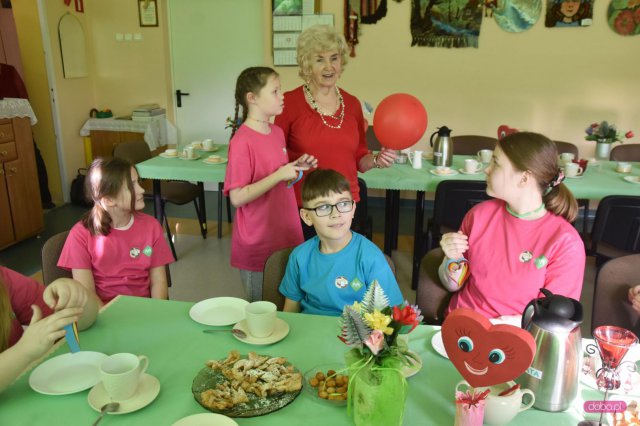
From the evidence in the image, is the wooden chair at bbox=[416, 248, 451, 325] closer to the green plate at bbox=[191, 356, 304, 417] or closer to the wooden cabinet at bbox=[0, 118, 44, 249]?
the green plate at bbox=[191, 356, 304, 417]

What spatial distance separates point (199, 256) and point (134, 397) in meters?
2.83

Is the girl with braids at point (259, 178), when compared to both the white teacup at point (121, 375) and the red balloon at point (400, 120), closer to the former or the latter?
the red balloon at point (400, 120)

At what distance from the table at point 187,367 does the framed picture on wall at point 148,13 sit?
14.5 ft

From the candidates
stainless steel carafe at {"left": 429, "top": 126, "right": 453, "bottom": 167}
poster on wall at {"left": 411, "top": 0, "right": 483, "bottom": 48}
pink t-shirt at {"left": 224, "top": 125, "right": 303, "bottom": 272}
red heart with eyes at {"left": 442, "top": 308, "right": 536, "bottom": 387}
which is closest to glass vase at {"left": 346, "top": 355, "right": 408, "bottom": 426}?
red heart with eyes at {"left": 442, "top": 308, "right": 536, "bottom": 387}

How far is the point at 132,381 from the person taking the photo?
1.09 metres

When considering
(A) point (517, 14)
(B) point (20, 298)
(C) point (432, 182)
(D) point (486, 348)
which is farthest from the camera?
(A) point (517, 14)

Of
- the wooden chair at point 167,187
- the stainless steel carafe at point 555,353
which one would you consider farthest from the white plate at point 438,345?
the wooden chair at point 167,187

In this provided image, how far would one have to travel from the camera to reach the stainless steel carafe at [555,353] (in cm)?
108

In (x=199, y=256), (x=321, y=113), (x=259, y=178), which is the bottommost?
(x=199, y=256)

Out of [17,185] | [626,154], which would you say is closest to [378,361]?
[626,154]

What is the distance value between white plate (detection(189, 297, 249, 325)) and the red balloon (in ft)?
3.46

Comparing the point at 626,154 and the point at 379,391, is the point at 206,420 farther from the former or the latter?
the point at 626,154

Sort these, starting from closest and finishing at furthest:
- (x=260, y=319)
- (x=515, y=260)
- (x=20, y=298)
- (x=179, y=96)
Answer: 1. (x=260, y=319)
2. (x=20, y=298)
3. (x=515, y=260)
4. (x=179, y=96)

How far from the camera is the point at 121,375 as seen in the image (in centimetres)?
106
